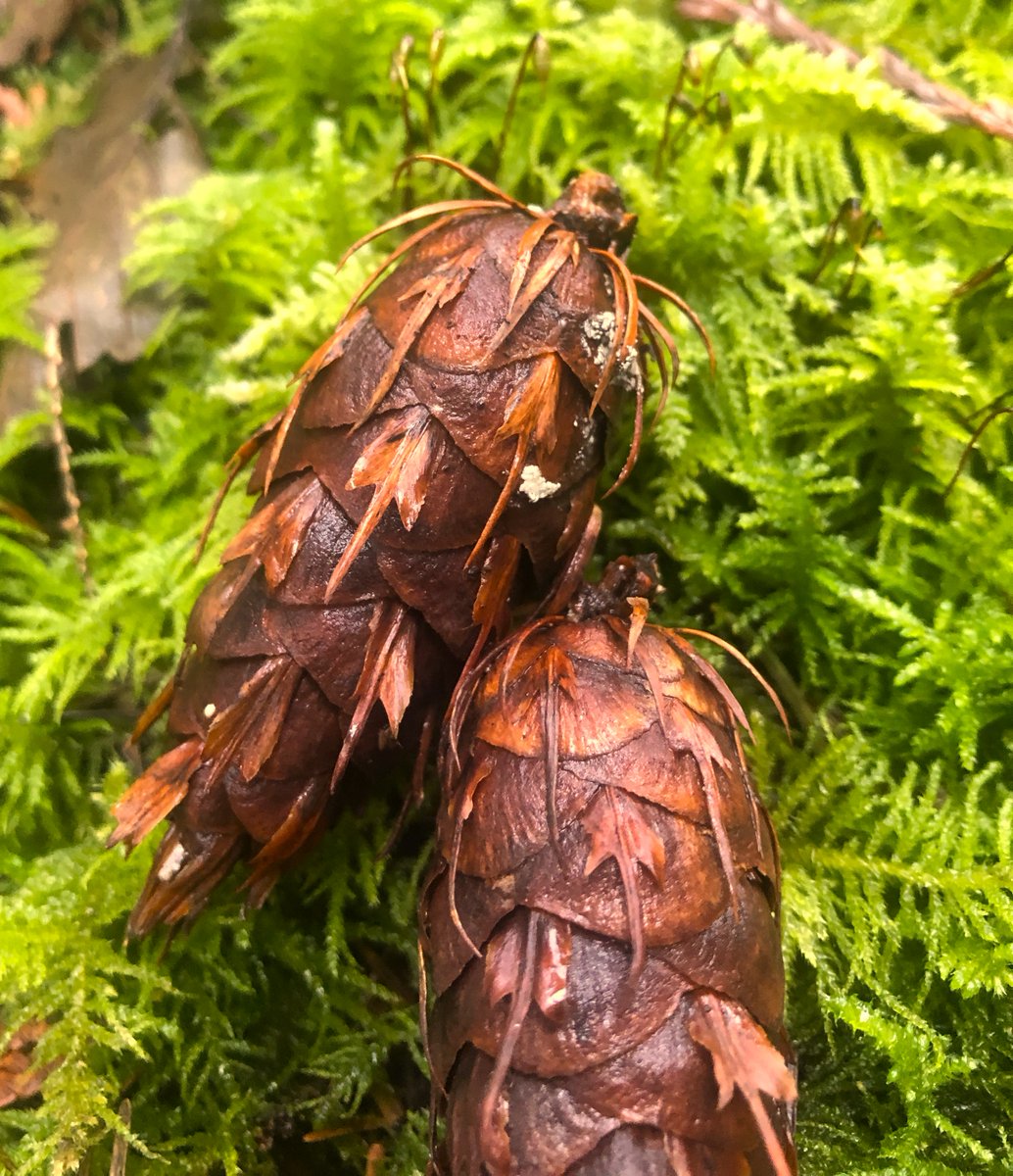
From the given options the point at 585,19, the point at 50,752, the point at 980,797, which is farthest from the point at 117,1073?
the point at 585,19

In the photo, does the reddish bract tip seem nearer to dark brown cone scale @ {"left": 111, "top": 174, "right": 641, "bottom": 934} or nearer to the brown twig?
dark brown cone scale @ {"left": 111, "top": 174, "right": 641, "bottom": 934}

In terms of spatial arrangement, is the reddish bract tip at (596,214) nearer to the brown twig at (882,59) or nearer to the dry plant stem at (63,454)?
the brown twig at (882,59)

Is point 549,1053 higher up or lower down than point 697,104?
lower down

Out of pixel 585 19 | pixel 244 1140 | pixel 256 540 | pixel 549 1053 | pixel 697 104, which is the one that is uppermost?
pixel 585 19

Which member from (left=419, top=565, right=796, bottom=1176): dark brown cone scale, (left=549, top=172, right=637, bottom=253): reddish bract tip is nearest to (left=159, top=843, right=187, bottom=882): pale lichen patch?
(left=419, top=565, right=796, bottom=1176): dark brown cone scale

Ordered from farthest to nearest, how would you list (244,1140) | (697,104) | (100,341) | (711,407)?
(100,341) → (697,104) → (711,407) → (244,1140)

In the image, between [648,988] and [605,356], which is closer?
[648,988]

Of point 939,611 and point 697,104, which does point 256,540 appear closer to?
point 939,611
